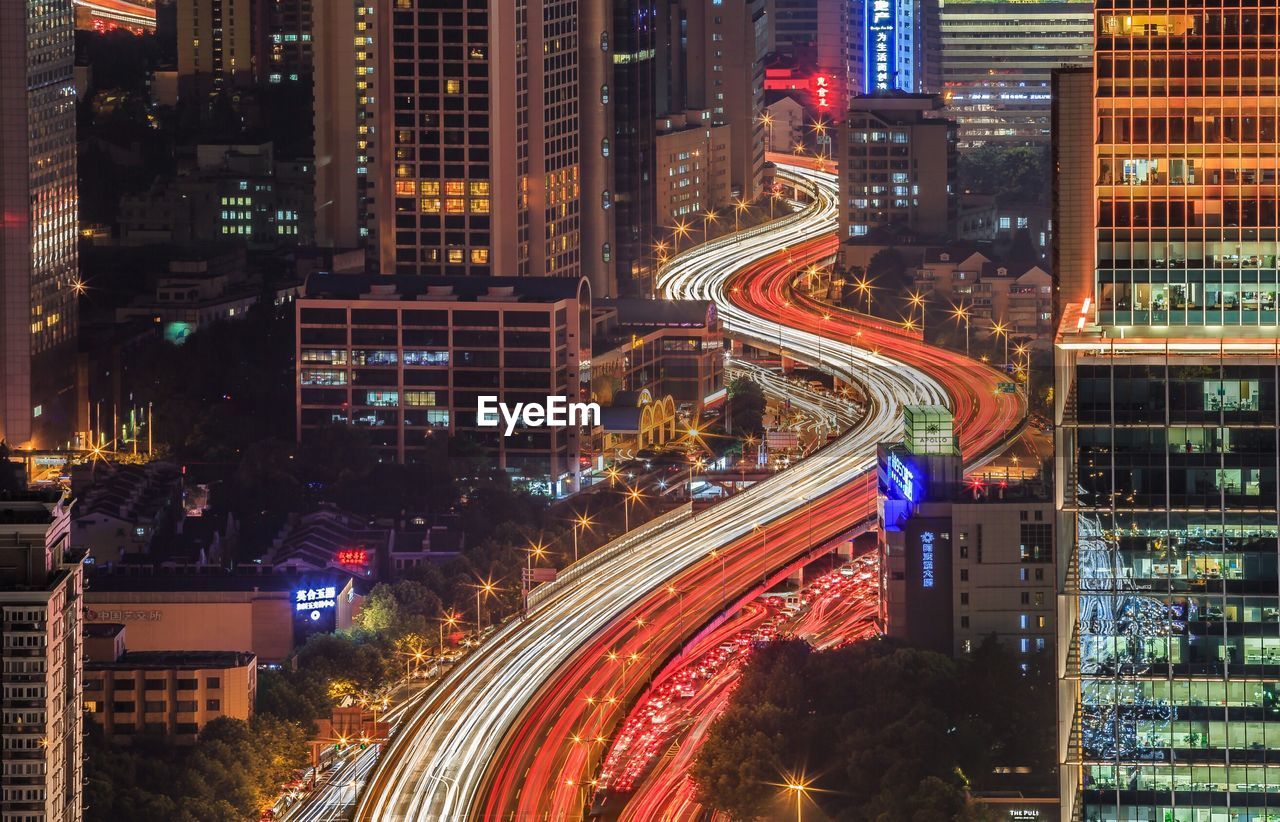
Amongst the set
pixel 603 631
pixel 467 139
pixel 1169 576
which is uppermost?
pixel 467 139

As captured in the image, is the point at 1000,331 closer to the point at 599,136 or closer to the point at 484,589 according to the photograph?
the point at 599,136

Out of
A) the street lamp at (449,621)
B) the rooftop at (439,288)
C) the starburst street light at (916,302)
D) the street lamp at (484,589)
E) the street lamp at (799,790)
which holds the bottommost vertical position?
the street lamp at (799,790)

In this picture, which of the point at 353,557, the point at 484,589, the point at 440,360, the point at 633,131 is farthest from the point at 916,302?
the point at 484,589

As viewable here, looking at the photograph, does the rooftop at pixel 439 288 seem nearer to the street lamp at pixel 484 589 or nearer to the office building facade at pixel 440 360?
the office building facade at pixel 440 360

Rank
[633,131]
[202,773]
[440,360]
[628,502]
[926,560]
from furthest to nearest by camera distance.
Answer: [633,131]
[440,360]
[628,502]
[926,560]
[202,773]

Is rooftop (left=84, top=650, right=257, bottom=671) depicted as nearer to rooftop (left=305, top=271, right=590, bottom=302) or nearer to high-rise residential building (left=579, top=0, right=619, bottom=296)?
rooftop (left=305, top=271, right=590, bottom=302)

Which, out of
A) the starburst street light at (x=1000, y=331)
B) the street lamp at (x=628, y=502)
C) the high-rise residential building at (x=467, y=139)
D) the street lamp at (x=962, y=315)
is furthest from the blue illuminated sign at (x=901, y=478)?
the street lamp at (x=962, y=315)

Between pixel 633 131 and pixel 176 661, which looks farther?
pixel 633 131
